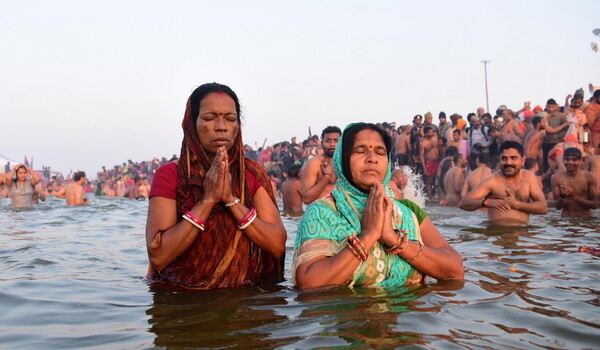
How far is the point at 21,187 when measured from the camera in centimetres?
1677

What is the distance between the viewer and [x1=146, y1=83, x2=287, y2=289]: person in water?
3969 mm

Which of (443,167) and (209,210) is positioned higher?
(443,167)

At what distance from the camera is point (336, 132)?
8.63 metres

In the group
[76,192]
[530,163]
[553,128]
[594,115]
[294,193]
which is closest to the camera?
[294,193]

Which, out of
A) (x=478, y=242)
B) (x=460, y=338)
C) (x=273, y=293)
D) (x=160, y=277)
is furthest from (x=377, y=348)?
(x=478, y=242)

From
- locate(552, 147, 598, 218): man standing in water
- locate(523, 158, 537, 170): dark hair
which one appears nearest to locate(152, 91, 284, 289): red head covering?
locate(552, 147, 598, 218): man standing in water

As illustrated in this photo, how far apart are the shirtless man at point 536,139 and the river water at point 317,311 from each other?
9.16 meters

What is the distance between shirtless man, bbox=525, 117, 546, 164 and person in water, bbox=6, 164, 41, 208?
12.8 m

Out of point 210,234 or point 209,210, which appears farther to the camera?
point 210,234

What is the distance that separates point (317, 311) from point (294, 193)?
30.1 feet

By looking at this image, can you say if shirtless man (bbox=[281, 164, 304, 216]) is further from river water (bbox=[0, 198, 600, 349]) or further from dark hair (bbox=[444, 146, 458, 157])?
river water (bbox=[0, 198, 600, 349])

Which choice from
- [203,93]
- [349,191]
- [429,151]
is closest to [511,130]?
[429,151]

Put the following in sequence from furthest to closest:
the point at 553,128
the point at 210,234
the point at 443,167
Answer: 1. the point at 443,167
2. the point at 553,128
3. the point at 210,234

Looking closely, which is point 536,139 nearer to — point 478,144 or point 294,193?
point 478,144
